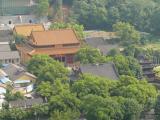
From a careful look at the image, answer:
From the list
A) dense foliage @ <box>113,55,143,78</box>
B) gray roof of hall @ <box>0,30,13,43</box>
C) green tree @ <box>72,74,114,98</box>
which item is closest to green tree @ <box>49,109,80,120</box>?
green tree @ <box>72,74,114,98</box>

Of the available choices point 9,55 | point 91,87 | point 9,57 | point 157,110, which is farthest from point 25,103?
point 9,55

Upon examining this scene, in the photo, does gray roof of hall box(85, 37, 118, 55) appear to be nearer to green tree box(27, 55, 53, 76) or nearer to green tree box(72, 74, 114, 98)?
green tree box(27, 55, 53, 76)

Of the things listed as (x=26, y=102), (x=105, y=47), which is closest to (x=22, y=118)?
(x=26, y=102)

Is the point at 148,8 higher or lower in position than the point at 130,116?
higher

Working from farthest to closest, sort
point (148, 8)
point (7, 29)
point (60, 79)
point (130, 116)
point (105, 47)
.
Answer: point (148, 8) < point (7, 29) < point (105, 47) < point (60, 79) < point (130, 116)

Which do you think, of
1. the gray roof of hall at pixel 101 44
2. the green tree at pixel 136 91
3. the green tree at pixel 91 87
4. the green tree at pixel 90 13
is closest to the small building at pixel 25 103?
the green tree at pixel 91 87

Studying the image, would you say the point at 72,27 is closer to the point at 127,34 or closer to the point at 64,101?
the point at 127,34

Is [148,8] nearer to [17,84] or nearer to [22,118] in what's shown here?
[17,84]
